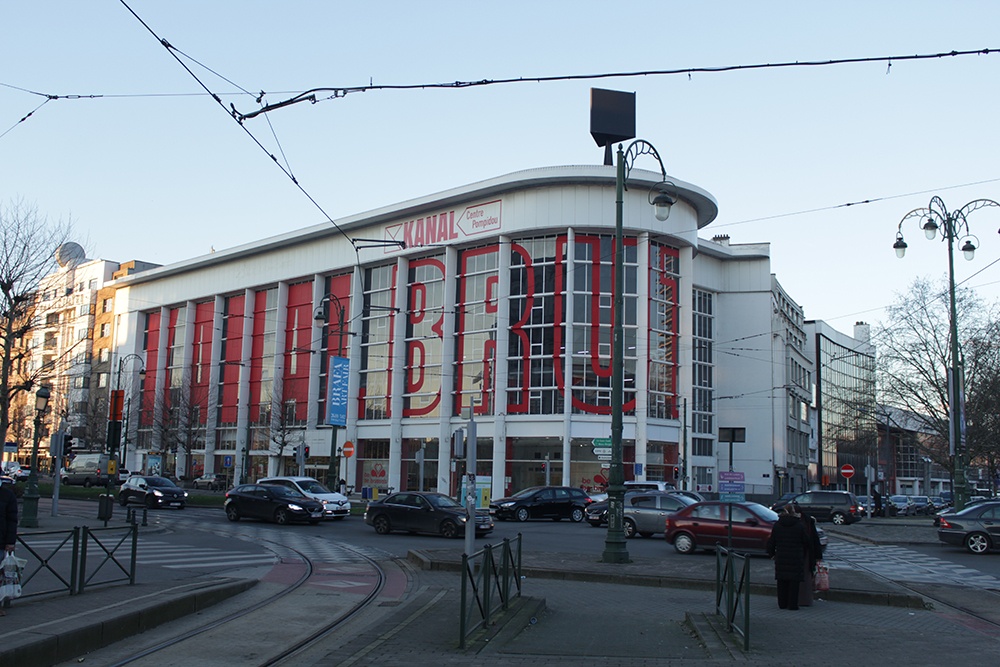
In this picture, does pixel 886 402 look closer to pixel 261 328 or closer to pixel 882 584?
pixel 882 584

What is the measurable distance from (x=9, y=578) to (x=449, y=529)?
61.1 ft

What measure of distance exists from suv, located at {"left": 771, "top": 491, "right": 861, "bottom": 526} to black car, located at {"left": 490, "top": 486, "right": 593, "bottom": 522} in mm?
8838

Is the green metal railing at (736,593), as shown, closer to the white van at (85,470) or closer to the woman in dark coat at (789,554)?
the woman in dark coat at (789,554)

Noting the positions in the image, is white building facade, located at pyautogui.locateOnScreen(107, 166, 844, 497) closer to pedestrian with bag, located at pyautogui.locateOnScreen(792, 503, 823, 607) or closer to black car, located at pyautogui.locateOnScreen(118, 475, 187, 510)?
black car, located at pyautogui.locateOnScreen(118, 475, 187, 510)

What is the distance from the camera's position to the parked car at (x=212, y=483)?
73.6 metres

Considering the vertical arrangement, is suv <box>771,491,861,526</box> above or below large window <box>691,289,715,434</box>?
below

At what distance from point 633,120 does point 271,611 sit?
1269 cm

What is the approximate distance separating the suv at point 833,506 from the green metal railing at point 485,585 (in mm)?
31216

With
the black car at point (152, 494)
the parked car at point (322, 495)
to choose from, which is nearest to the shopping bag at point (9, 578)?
the parked car at point (322, 495)

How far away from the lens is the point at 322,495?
124 feet

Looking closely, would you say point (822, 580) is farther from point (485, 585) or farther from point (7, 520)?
point (7, 520)

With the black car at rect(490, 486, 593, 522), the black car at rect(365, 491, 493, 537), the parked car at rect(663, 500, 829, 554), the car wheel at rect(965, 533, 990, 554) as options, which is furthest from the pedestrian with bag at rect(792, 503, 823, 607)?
the black car at rect(490, 486, 593, 522)

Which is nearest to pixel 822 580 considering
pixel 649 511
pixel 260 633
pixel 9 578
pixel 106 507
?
pixel 260 633

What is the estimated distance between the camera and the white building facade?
6153cm
